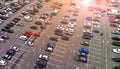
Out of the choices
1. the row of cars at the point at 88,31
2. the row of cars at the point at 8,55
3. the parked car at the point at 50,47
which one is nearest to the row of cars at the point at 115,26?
the row of cars at the point at 88,31

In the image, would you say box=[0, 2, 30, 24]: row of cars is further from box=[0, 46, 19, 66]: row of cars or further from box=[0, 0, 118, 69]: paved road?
box=[0, 46, 19, 66]: row of cars

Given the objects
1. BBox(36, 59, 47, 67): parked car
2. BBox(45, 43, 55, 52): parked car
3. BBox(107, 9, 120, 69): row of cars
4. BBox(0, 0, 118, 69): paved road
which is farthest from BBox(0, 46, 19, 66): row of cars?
BBox(107, 9, 120, 69): row of cars

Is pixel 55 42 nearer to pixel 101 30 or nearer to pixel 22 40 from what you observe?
pixel 22 40

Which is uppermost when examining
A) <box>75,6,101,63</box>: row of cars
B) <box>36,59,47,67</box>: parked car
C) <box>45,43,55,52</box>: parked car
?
<box>45,43,55,52</box>: parked car

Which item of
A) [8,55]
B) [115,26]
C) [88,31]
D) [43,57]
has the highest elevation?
[8,55]

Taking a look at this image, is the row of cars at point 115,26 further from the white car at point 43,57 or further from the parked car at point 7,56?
the parked car at point 7,56

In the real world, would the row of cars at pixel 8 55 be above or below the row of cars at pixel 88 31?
Result: above

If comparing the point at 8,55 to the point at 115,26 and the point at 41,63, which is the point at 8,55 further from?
the point at 115,26

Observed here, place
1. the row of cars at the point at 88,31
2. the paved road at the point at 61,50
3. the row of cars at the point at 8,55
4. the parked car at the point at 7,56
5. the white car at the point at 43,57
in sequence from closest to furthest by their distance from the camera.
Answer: the row of cars at the point at 8,55
the parked car at the point at 7,56
the paved road at the point at 61,50
the white car at the point at 43,57
the row of cars at the point at 88,31

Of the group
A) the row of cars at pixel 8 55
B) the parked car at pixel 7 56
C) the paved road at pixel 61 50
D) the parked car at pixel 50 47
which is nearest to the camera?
the row of cars at pixel 8 55

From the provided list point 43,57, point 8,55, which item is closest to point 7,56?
point 8,55

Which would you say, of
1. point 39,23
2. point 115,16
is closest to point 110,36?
point 115,16
